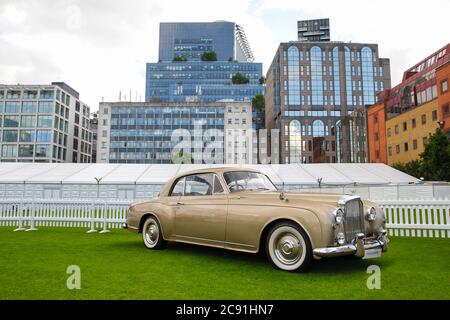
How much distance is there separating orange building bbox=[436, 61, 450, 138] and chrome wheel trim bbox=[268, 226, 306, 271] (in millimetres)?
46761

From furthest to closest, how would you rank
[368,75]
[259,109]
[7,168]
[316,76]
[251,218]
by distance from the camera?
[259,109], [368,75], [316,76], [7,168], [251,218]

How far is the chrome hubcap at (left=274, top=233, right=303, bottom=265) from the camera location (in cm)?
489

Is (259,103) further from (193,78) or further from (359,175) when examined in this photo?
(359,175)

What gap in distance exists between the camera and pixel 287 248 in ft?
16.3

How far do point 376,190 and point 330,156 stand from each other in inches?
3039

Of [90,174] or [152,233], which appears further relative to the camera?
[90,174]

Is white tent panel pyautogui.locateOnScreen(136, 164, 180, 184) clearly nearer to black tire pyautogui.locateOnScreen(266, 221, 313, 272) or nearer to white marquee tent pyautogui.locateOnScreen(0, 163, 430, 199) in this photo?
white marquee tent pyautogui.locateOnScreen(0, 163, 430, 199)

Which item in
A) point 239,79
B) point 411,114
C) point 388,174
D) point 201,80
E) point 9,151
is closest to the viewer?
point 388,174

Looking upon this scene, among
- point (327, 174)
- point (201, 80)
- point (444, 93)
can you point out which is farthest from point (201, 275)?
point (201, 80)

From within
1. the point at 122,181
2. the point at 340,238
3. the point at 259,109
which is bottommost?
the point at 340,238

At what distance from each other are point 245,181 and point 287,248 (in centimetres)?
164

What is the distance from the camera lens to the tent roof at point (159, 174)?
83.6 feet

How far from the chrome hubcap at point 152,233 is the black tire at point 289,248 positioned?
2.87 m

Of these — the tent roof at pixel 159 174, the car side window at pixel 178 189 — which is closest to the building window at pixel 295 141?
the tent roof at pixel 159 174
